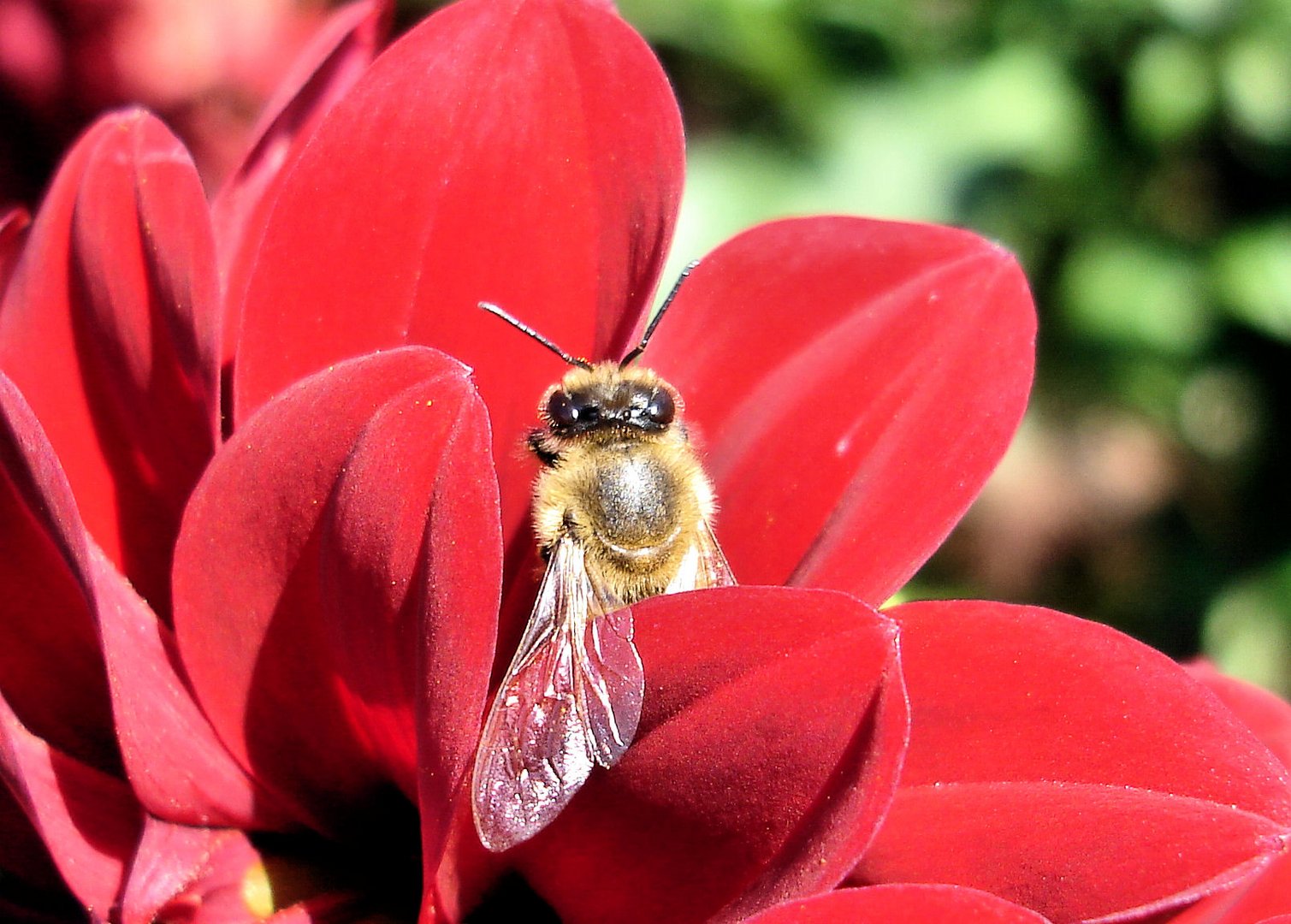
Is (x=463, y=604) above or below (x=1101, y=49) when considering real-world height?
above

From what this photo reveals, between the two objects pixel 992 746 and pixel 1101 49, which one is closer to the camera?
pixel 992 746

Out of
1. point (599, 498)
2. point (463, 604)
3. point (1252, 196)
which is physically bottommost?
point (1252, 196)

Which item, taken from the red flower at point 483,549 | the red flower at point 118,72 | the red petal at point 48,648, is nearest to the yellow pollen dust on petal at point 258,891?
the red flower at point 483,549

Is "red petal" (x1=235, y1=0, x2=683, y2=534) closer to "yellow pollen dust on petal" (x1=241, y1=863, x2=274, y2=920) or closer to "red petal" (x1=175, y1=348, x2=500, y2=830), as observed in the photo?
"red petal" (x1=175, y1=348, x2=500, y2=830)

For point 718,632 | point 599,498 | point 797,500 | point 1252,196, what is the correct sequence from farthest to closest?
point 1252,196 → point 599,498 → point 797,500 → point 718,632

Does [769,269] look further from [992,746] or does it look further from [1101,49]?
[1101,49]

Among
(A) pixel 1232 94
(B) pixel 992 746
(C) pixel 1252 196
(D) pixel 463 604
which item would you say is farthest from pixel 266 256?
(C) pixel 1252 196

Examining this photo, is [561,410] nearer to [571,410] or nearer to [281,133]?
[571,410]
